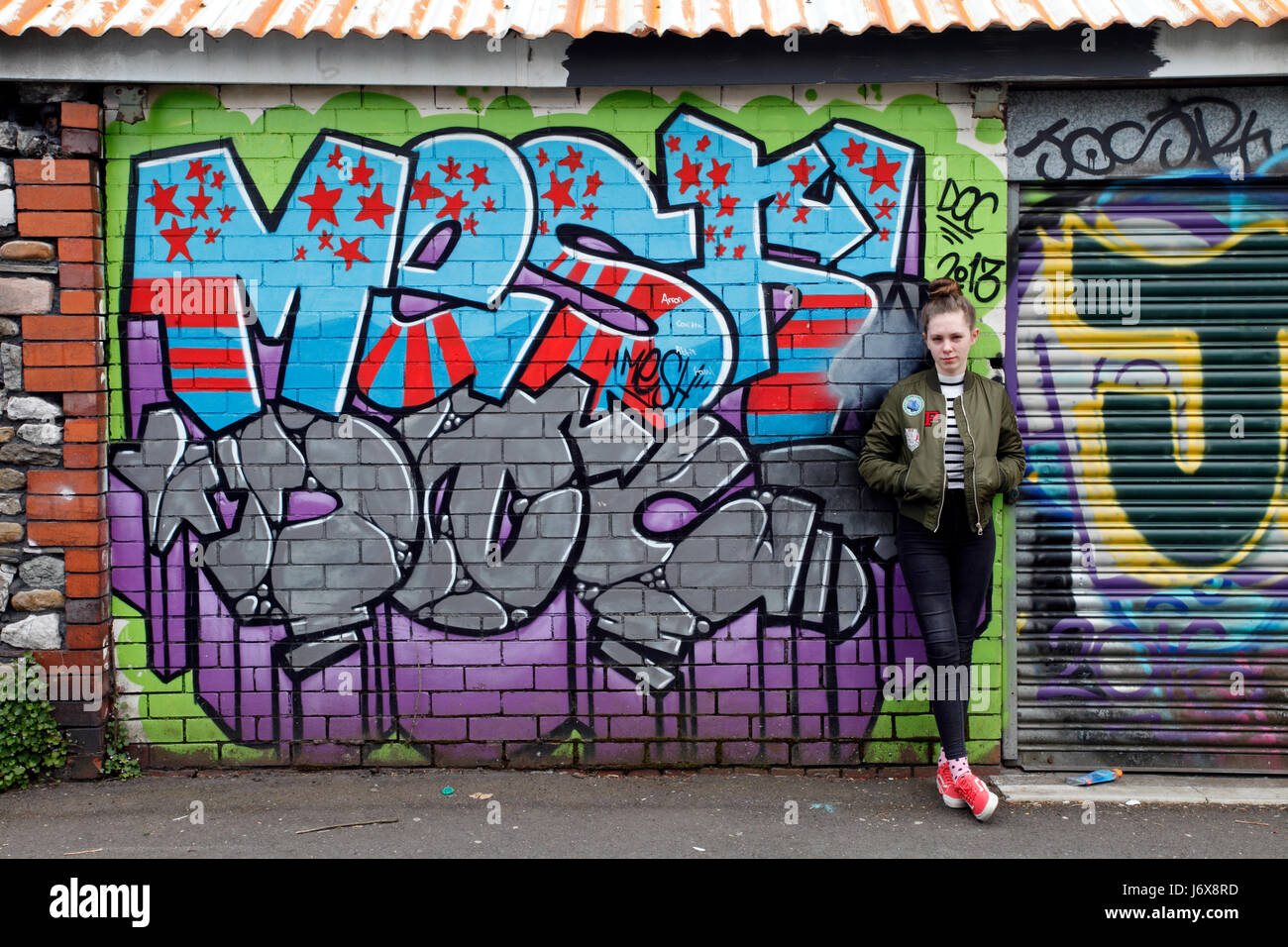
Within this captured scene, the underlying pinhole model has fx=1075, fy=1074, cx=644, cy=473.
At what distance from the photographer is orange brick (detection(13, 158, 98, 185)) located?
15.4 feet

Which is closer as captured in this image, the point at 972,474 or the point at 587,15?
the point at 972,474

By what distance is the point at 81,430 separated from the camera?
187 inches

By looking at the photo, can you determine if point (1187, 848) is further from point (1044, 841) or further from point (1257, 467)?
point (1257, 467)

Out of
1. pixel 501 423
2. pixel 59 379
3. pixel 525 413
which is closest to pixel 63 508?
pixel 59 379

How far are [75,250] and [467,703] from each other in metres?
2.65

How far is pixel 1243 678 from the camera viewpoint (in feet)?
16.1

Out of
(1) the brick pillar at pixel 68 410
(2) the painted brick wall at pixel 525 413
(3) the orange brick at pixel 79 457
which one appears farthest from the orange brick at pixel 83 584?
(3) the orange brick at pixel 79 457

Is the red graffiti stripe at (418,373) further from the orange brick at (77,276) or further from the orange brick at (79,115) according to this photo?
the orange brick at (79,115)

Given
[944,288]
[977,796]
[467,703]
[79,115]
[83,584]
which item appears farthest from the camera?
[467,703]

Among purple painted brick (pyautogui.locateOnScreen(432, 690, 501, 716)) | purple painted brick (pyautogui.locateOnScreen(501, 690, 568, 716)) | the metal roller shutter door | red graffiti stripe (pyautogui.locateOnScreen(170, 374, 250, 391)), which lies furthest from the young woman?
red graffiti stripe (pyautogui.locateOnScreen(170, 374, 250, 391))

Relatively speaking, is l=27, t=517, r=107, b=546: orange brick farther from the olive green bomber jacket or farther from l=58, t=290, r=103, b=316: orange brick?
the olive green bomber jacket

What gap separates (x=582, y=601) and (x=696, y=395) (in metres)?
1.07

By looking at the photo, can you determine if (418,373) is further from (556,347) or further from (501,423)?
(556,347)

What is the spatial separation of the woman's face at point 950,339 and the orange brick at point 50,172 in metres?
3.73
